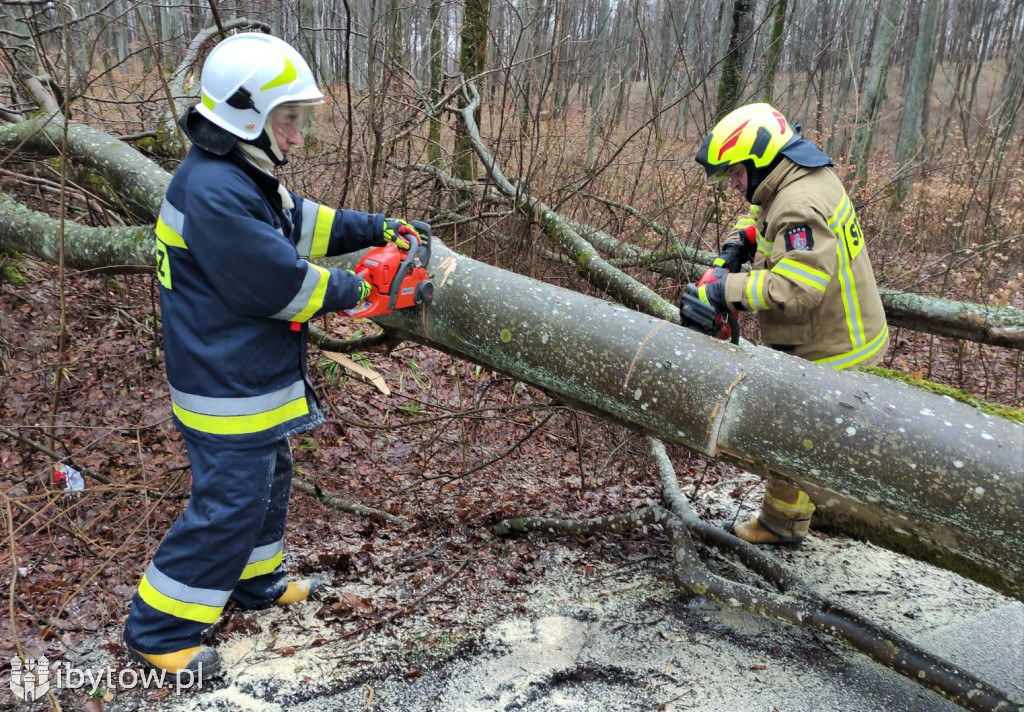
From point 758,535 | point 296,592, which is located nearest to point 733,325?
point 758,535

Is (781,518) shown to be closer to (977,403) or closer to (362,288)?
(977,403)

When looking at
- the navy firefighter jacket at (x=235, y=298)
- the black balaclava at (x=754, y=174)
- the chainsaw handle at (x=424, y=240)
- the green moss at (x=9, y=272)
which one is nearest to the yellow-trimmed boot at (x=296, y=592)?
the navy firefighter jacket at (x=235, y=298)

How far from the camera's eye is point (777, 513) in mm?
3254

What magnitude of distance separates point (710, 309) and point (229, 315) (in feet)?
5.41

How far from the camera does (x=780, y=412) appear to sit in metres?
1.79

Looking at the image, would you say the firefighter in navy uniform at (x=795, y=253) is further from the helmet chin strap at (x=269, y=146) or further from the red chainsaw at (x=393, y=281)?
the helmet chin strap at (x=269, y=146)

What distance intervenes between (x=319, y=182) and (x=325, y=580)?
13.0 feet

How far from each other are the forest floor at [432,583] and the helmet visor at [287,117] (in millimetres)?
1513

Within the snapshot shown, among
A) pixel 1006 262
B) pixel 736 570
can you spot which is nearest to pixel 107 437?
pixel 736 570

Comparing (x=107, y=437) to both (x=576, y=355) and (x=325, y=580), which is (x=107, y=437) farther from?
(x=576, y=355)

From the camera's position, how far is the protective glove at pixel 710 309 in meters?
2.30

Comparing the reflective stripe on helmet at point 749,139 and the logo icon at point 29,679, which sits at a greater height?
the reflective stripe on helmet at point 749,139

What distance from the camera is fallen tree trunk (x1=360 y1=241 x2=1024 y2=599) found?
5.27ft

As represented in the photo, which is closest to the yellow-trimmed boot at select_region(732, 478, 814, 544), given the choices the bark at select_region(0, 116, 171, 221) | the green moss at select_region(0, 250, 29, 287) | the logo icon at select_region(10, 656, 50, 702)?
the logo icon at select_region(10, 656, 50, 702)
